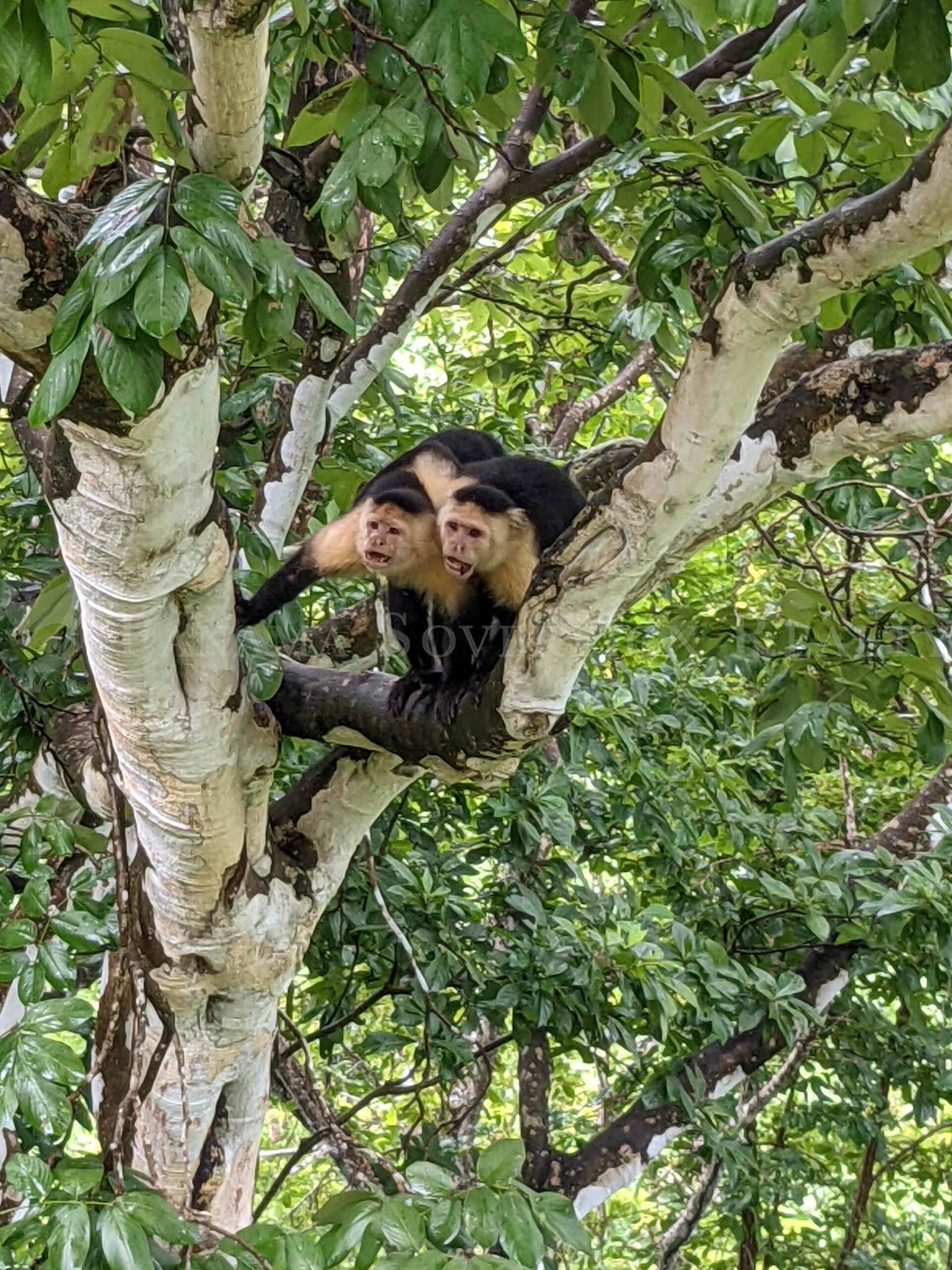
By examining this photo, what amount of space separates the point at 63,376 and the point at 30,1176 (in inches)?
46.2

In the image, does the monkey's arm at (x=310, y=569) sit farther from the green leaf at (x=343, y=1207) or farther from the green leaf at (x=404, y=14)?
the green leaf at (x=404, y=14)

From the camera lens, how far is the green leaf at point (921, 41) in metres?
1.59

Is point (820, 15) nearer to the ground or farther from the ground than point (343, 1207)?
farther from the ground

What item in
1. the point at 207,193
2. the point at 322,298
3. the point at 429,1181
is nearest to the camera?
the point at 207,193

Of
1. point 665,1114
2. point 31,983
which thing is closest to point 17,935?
point 31,983

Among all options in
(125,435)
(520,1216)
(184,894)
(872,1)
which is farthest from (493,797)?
(872,1)

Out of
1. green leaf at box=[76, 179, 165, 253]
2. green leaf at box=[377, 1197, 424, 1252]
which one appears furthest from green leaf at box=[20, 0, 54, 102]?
green leaf at box=[377, 1197, 424, 1252]

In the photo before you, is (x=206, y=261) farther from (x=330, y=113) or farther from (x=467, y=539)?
(x=467, y=539)

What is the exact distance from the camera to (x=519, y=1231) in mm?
2092

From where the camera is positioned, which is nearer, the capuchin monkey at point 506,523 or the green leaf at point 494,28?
the green leaf at point 494,28

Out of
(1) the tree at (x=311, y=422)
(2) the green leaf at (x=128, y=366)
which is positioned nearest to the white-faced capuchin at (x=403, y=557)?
(1) the tree at (x=311, y=422)

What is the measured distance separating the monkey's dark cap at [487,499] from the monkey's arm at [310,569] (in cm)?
29

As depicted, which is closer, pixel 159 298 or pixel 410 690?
pixel 159 298

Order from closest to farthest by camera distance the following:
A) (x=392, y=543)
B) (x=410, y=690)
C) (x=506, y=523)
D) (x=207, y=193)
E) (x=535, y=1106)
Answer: (x=207, y=193)
(x=410, y=690)
(x=506, y=523)
(x=392, y=543)
(x=535, y=1106)
